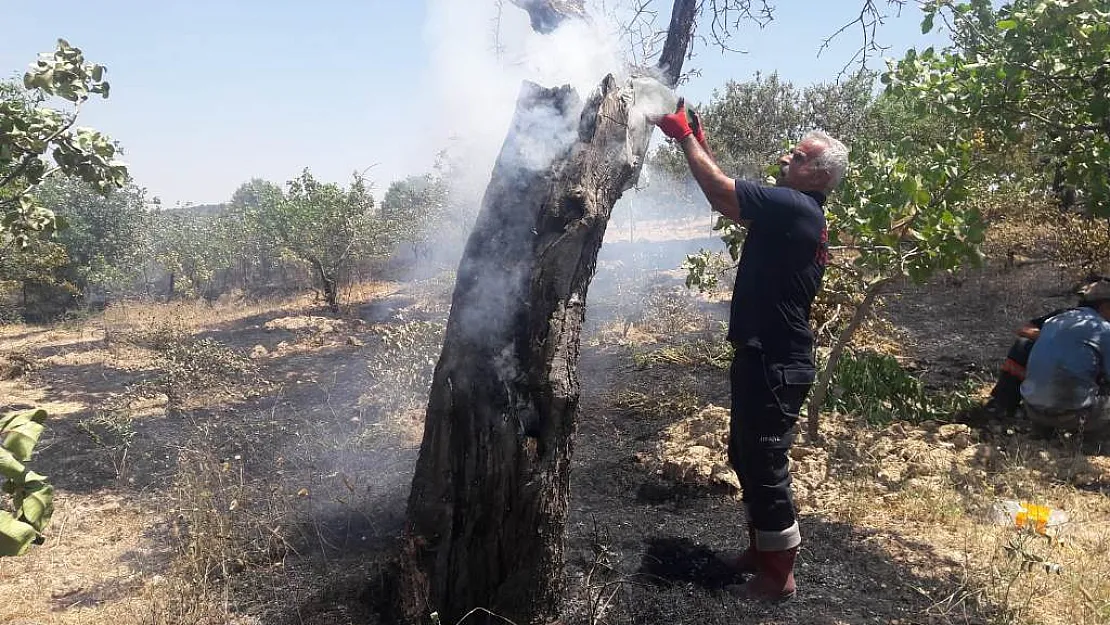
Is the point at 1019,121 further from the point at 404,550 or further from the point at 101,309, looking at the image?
the point at 101,309

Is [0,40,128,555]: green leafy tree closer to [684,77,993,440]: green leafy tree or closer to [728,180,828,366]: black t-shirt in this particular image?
[728,180,828,366]: black t-shirt

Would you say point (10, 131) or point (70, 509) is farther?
point (70, 509)

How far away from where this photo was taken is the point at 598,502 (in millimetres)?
3725

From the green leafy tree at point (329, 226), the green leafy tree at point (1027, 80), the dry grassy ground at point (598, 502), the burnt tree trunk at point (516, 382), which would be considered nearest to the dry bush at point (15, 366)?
the dry grassy ground at point (598, 502)

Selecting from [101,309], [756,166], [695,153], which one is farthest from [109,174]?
[101,309]

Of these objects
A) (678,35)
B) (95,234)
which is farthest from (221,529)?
(95,234)

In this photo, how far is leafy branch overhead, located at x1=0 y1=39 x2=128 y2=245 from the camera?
10.4ft

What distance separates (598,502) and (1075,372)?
3.28m

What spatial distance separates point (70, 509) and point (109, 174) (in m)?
2.38

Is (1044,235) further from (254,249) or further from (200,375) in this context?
(254,249)

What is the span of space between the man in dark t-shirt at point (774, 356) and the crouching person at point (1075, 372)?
2.82 metres

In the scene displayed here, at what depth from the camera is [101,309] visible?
18531 millimetres

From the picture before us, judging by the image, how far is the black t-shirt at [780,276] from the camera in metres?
2.48

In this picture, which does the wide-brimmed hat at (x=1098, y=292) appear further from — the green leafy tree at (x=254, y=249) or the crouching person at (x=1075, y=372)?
the green leafy tree at (x=254, y=249)
